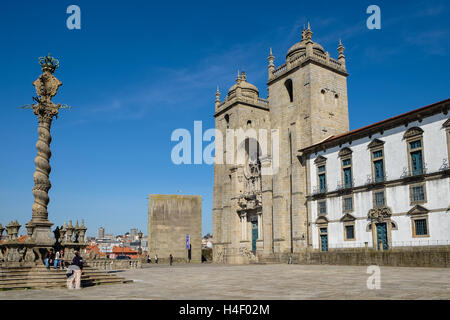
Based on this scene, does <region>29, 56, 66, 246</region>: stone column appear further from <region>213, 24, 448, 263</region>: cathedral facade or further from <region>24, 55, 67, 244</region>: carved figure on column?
<region>213, 24, 448, 263</region>: cathedral facade

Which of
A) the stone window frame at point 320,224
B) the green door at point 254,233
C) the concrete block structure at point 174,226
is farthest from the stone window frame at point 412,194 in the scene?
the concrete block structure at point 174,226

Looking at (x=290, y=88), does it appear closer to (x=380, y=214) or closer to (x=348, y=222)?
(x=348, y=222)

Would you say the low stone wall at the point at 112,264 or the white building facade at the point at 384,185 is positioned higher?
the white building facade at the point at 384,185

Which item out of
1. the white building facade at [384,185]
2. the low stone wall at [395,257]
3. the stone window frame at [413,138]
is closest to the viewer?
the low stone wall at [395,257]

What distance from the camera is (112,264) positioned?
1193 inches

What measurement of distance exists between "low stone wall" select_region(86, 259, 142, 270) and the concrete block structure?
16.5 m

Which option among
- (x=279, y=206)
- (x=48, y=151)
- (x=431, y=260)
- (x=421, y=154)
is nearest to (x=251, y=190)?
(x=279, y=206)

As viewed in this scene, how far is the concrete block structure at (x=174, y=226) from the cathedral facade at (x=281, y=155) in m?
3.02

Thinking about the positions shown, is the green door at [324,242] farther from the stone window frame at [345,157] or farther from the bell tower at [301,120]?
the stone window frame at [345,157]

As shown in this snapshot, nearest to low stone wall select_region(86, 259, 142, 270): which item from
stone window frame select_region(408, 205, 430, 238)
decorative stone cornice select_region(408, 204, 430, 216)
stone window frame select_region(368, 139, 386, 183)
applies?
stone window frame select_region(368, 139, 386, 183)

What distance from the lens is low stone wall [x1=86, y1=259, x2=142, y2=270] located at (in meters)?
28.2

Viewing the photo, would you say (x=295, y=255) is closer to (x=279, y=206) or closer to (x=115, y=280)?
(x=279, y=206)

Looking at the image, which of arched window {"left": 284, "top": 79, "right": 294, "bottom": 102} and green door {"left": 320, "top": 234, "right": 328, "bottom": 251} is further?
arched window {"left": 284, "top": 79, "right": 294, "bottom": 102}

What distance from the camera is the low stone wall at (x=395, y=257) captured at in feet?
77.1
